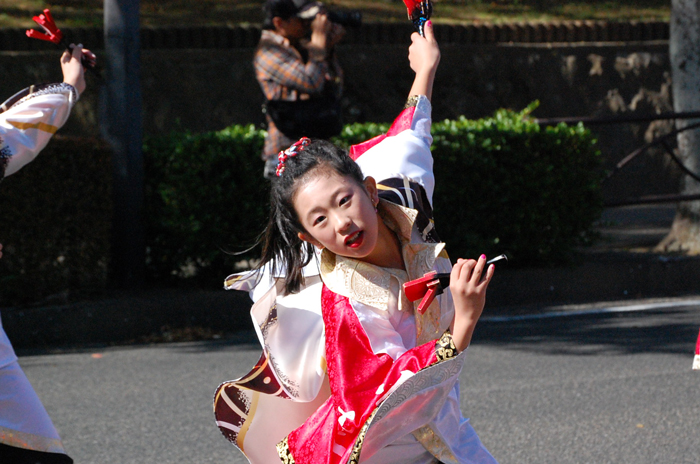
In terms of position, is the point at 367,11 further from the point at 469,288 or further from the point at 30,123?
the point at 469,288

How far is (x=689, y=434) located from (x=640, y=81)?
853 centimetres

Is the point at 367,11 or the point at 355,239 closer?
the point at 355,239

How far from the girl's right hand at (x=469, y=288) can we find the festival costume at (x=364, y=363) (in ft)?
0.25

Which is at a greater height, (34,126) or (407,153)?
(34,126)

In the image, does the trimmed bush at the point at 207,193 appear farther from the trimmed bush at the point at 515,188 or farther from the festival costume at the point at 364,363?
the festival costume at the point at 364,363

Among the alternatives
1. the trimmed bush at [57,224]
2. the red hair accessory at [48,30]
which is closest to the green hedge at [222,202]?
the trimmed bush at [57,224]

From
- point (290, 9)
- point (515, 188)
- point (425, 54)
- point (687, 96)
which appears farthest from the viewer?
point (687, 96)

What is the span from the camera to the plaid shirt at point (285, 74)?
6348mm

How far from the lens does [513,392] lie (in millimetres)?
4926

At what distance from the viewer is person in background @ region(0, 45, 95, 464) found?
2777 mm

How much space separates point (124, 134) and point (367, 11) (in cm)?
773

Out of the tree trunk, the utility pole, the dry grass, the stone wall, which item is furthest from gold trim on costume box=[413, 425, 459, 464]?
the dry grass

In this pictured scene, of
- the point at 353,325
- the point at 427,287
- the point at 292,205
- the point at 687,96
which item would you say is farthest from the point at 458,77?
the point at 427,287

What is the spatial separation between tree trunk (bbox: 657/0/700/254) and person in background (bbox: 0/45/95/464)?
21.0 feet
